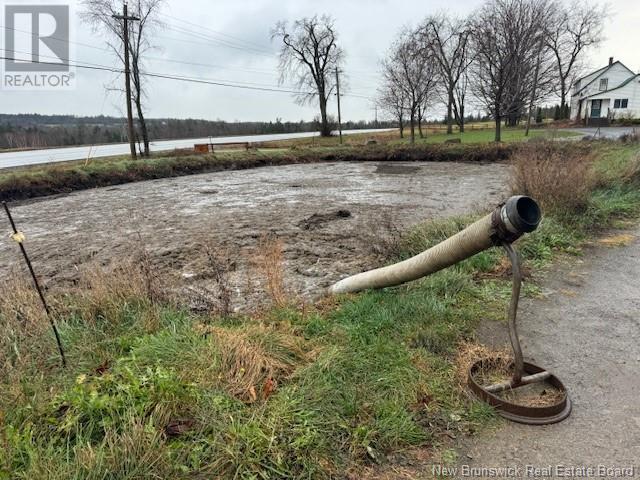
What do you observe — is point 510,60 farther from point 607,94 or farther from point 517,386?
point 607,94

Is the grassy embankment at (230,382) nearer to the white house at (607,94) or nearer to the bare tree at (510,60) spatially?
the bare tree at (510,60)

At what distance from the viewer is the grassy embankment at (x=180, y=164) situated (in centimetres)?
1331

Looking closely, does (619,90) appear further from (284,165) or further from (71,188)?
(71,188)

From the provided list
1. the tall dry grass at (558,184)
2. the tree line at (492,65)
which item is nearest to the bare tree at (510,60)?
the tree line at (492,65)

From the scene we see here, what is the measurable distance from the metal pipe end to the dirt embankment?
47.7 feet

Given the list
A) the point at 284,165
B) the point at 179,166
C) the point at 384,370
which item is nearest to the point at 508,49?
the point at 284,165

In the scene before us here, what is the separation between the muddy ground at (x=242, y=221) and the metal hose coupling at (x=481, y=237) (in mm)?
1560

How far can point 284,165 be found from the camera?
2112 centimetres

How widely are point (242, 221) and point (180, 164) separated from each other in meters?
10.9

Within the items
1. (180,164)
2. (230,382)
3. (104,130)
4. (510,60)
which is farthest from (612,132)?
(104,130)

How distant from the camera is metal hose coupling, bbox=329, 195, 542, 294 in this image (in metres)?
2.24

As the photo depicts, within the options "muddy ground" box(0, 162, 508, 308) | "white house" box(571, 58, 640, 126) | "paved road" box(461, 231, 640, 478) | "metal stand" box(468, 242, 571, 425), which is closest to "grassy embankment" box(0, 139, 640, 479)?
"metal stand" box(468, 242, 571, 425)

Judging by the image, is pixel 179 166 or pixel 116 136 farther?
pixel 116 136

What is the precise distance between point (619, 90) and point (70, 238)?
157 feet
